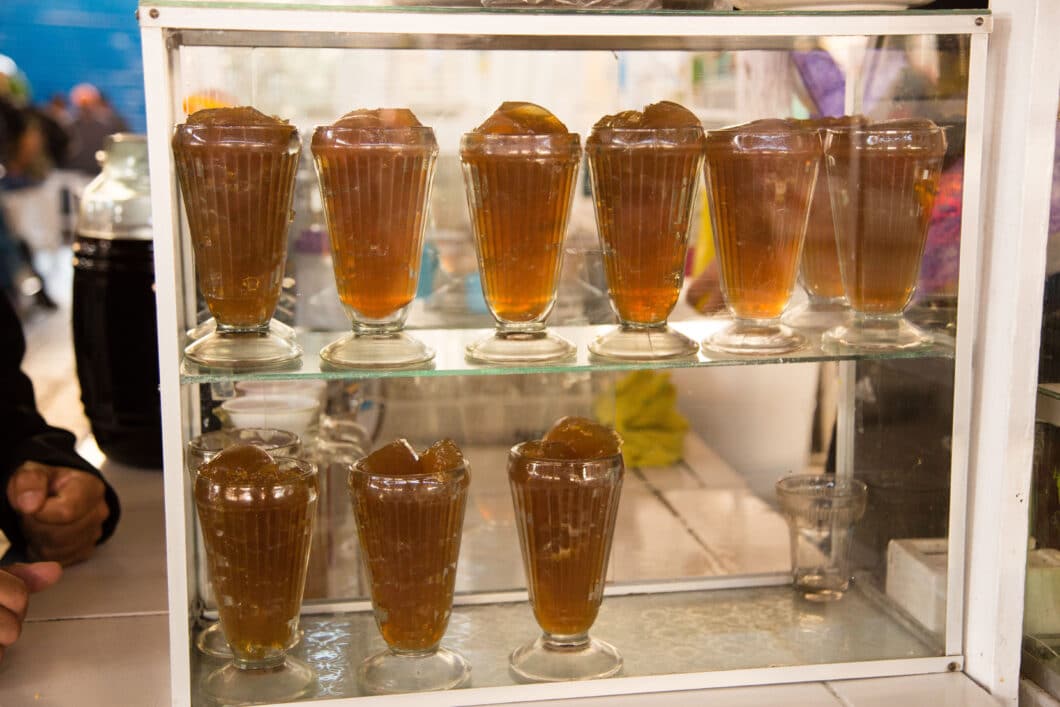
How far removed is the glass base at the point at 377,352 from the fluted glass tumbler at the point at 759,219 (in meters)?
0.28

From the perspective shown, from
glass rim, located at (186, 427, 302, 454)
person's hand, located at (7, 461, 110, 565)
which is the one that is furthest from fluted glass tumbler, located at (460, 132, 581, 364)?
person's hand, located at (7, 461, 110, 565)

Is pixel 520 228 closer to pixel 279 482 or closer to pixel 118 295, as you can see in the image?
pixel 279 482

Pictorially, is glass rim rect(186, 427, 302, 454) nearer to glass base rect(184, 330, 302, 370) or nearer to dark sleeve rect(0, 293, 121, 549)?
glass base rect(184, 330, 302, 370)

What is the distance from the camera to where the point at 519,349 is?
1017mm

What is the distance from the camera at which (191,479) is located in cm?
100

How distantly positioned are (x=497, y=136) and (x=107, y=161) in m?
0.91

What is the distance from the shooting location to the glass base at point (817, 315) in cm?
112

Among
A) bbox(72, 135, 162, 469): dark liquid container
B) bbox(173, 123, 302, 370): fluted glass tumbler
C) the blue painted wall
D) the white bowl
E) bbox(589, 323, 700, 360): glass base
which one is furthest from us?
the blue painted wall

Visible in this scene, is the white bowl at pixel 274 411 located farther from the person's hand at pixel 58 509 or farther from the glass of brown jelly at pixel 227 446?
the person's hand at pixel 58 509

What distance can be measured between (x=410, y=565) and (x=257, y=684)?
0.18 metres

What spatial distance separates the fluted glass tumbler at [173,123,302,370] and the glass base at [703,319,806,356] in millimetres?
401

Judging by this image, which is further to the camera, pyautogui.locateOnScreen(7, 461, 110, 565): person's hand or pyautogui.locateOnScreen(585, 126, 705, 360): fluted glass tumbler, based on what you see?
pyautogui.locateOnScreen(7, 461, 110, 565): person's hand

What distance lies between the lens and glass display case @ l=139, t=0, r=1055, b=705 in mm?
954

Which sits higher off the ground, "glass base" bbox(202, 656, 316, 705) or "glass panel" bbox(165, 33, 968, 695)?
"glass panel" bbox(165, 33, 968, 695)
